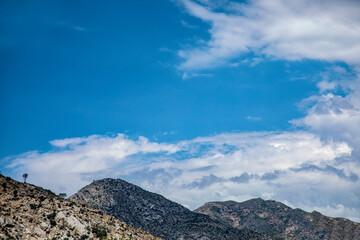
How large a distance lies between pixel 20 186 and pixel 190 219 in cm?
9844

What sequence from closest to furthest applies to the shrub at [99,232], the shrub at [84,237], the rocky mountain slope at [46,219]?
the rocky mountain slope at [46,219] → the shrub at [84,237] → the shrub at [99,232]

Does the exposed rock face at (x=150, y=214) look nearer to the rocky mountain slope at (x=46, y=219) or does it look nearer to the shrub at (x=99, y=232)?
the rocky mountain slope at (x=46, y=219)

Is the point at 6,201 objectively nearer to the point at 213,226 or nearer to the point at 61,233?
the point at 61,233

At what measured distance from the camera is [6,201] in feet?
323

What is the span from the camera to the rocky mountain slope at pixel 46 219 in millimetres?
87131

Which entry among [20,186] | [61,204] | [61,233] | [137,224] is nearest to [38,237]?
[61,233]

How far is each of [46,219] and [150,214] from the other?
91.8 meters

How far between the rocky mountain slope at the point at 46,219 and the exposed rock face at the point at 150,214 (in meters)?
57.3

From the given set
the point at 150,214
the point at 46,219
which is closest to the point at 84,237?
the point at 46,219

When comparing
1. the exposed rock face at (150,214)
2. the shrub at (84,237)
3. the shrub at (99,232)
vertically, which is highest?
the exposed rock face at (150,214)

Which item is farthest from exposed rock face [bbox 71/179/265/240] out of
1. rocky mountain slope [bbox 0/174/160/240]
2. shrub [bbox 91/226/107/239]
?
shrub [bbox 91/226/107/239]

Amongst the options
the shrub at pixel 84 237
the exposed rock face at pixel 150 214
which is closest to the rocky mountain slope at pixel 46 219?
the shrub at pixel 84 237

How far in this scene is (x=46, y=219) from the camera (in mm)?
96000

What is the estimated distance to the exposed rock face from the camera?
173m
